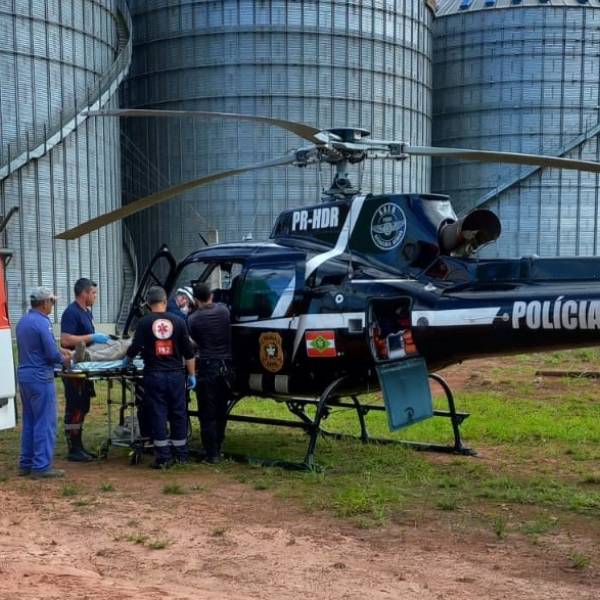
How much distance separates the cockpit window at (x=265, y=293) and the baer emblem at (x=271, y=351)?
8.6 inches

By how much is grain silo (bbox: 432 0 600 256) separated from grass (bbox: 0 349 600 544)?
2509cm

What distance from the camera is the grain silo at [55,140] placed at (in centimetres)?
2530

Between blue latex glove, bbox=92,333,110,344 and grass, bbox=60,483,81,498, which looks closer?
grass, bbox=60,483,81,498

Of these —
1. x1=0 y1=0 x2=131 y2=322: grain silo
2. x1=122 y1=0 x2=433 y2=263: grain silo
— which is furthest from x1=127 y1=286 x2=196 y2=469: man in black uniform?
x1=122 y1=0 x2=433 y2=263: grain silo

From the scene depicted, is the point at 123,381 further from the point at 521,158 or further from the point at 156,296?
the point at 521,158

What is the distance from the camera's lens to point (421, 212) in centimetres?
809

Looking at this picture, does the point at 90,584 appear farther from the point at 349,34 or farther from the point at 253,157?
the point at 349,34

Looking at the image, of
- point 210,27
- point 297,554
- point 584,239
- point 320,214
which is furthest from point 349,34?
point 297,554

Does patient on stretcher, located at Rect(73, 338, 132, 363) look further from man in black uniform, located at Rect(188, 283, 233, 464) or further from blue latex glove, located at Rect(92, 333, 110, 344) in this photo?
man in black uniform, located at Rect(188, 283, 233, 464)

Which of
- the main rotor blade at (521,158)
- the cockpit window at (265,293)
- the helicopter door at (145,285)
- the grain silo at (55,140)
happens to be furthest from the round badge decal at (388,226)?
the grain silo at (55,140)

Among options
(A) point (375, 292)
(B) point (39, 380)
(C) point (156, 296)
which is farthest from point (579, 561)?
(B) point (39, 380)

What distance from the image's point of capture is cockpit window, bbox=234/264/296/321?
8.34 meters

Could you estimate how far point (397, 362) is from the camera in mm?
7867

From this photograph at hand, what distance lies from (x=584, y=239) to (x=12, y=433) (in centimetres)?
3119
